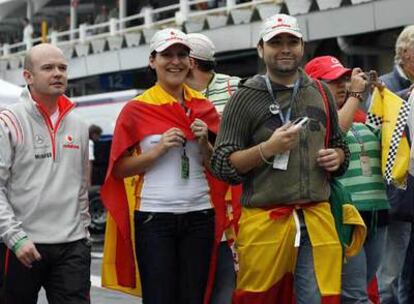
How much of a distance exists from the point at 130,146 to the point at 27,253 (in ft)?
2.91

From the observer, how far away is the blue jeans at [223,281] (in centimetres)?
550

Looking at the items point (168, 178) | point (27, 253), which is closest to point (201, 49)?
point (168, 178)

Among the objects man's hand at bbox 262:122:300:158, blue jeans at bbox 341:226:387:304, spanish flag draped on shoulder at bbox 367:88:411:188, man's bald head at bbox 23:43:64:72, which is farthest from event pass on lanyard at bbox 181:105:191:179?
spanish flag draped on shoulder at bbox 367:88:411:188

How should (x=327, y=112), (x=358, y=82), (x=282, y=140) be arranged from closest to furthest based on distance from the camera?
(x=282, y=140)
(x=327, y=112)
(x=358, y=82)

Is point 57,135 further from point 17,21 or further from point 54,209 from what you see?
point 17,21

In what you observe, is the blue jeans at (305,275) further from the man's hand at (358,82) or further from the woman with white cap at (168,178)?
the man's hand at (358,82)

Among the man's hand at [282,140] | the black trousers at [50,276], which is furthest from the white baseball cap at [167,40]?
the black trousers at [50,276]

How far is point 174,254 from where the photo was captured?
17.0 ft

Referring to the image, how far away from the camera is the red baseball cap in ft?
19.0

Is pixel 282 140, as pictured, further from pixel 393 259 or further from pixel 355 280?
pixel 393 259

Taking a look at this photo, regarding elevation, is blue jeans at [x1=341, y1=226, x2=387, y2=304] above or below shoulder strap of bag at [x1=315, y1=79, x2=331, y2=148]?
below

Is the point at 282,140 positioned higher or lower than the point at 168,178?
higher

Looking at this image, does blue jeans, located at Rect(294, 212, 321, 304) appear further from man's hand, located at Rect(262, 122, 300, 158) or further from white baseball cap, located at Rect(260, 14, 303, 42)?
white baseball cap, located at Rect(260, 14, 303, 42)

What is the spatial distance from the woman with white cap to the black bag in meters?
1.68
